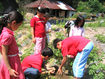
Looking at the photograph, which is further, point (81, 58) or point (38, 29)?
point (38, 29)

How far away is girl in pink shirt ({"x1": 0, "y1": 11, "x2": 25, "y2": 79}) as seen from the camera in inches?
64.6

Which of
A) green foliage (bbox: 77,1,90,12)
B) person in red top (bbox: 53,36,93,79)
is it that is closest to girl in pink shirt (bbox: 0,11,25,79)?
person in red top (bbox: 53,36,93,79)

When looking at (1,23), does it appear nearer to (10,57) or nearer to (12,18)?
(12,18)

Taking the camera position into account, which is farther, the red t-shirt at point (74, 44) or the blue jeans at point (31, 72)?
the blue jeans at point (31, 72)

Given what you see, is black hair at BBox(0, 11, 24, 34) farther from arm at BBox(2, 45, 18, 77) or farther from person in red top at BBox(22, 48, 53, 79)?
person in red top at BBox(22, 48, 53, 79)

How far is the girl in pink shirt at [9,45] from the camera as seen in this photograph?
5.38ft

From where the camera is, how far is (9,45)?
5.59 feet

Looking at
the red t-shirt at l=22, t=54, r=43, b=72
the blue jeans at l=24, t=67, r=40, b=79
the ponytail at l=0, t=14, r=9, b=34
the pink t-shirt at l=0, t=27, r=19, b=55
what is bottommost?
the blue jeans at l=24, t=67, r=40, b=79

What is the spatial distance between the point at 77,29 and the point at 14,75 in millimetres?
1850

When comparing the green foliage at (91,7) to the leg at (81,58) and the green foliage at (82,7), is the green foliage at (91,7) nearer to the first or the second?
the green foliage at (82,7)

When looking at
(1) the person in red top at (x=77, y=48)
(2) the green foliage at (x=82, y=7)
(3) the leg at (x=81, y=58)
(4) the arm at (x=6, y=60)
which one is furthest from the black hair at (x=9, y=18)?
(2) the green foliage at (x=82, y=7)

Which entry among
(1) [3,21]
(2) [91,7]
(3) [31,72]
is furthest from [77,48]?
(2) [91,7]

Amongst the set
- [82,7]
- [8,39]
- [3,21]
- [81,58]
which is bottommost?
[81,58]

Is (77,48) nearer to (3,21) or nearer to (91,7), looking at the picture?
(3,21)
